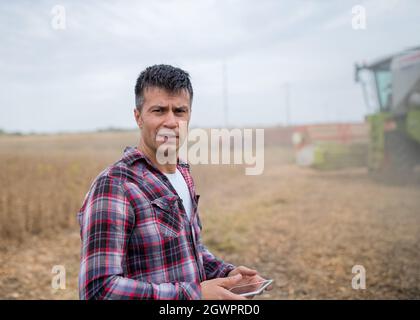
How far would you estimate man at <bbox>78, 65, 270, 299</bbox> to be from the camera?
45.6 inches

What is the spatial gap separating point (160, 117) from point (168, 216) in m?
0.37

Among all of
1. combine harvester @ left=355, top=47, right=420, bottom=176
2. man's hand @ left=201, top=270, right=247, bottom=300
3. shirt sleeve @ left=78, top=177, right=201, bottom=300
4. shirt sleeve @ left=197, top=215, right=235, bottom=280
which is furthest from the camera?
combine harvester @ left=355, top=47, right=420, bottom=176

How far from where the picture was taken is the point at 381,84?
34.4ft

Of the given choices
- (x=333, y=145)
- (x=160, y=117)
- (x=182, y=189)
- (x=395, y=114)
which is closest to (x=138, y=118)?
(x=160, y=117)

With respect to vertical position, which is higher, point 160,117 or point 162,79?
point 162,79

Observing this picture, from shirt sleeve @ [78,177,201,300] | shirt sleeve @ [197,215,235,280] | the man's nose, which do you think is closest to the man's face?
the man's nose

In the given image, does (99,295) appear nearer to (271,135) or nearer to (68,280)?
(68,280)

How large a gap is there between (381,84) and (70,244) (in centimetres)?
908

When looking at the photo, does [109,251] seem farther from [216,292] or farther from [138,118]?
[138,118]

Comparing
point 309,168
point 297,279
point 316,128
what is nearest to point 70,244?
point 297,279

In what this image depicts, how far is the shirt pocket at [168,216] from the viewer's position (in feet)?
4.16

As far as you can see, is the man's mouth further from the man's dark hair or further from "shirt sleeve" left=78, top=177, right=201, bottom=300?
"shirt sleeve" left=78, top=177, right=201, bottom=300

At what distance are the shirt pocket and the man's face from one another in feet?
0.71

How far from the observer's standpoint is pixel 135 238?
123cm
